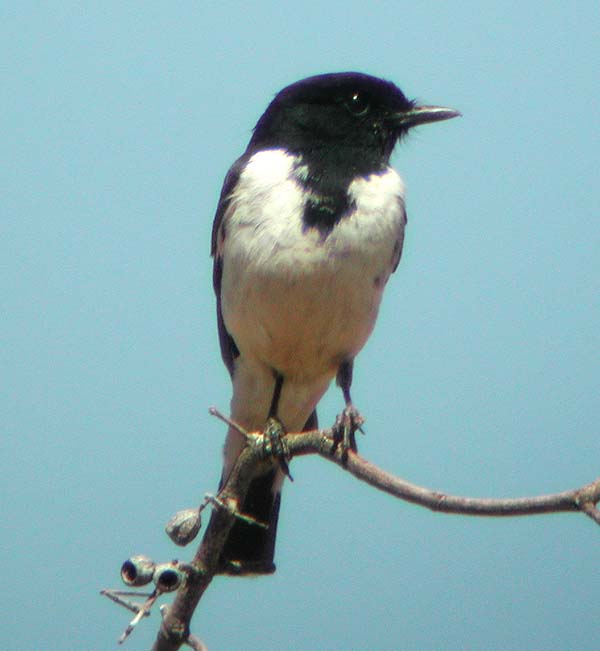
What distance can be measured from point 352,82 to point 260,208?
111 centimetres

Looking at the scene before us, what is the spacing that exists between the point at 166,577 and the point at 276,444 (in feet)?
3.64

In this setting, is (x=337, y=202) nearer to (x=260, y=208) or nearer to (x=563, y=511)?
(x=260, y=208)

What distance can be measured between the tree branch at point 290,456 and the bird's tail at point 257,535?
827mm

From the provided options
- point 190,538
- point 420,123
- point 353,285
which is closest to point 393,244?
point 353,285

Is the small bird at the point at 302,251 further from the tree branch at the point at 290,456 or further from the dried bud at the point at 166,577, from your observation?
the dried bud at the point at 166,577

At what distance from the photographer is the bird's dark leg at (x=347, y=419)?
4.50 metres

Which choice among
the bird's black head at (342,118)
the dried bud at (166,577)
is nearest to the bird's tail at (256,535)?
the dried bud at (166,577)

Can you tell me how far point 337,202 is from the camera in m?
5.45

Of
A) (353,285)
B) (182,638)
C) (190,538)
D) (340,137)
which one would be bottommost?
(182,638)

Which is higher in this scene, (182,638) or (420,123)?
(420,123)

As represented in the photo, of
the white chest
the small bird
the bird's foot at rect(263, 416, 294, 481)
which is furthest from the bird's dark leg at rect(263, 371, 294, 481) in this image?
the white chest

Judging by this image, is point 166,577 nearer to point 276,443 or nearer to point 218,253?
point 276,443

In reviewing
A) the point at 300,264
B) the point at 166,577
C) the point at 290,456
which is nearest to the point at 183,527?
the point at 166,577

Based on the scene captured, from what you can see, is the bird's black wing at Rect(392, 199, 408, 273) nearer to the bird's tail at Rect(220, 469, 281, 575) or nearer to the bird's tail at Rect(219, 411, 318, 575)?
the bird's tail at Rect(219, 411, 318, 575)
